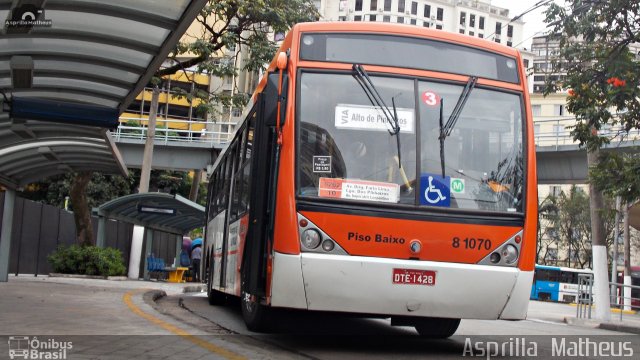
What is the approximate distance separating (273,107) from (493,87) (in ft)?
7.91

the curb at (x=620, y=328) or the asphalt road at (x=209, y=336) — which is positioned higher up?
the asphalt road at (x=209, y=336)

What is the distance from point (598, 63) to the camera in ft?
51.5

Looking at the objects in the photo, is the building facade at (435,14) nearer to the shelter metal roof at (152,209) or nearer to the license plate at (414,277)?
the shelter metal roof at (152,209)

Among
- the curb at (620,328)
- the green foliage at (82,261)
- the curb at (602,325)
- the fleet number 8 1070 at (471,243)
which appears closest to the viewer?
the fleet number 8 1070 at (471,243)

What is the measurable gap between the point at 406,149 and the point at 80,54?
440 centimetres

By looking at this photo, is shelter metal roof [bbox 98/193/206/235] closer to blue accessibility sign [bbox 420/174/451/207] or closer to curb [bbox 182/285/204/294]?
curb [bbox 182/285/204/294]

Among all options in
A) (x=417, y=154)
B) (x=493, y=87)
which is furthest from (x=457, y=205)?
(x=493, y=87)

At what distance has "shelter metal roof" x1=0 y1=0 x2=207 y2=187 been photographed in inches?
318

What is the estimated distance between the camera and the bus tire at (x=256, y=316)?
9.04 metres

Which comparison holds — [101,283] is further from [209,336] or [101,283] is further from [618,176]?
[618,176]

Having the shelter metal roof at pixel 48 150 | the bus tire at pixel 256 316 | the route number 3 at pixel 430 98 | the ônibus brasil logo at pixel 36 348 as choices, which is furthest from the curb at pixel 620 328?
the ônibus brasil logo at pixel 36 348

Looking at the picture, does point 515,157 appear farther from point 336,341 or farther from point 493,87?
point 336,341

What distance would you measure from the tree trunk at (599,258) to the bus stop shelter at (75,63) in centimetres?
1282

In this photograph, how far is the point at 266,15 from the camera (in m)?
18.8
